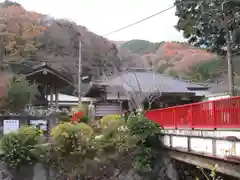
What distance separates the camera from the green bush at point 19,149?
42.4 ft

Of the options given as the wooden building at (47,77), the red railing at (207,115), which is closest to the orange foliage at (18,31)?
the wooden building at (47,77)

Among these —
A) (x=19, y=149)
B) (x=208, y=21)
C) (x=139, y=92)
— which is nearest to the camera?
(x=19, y=149)

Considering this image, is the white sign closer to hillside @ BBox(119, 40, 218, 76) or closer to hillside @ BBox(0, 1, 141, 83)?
hillside @ BBox(0, 1, 141, 83)

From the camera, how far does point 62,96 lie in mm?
45688

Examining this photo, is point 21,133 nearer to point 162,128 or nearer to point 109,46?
point 162,128

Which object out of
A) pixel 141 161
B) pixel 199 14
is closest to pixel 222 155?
pixel 141 161

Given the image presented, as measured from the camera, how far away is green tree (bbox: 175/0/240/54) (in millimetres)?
19141

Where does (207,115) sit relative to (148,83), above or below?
below

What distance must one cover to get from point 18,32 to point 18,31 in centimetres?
20

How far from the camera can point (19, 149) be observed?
12953 millimetres

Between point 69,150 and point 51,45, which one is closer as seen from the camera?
point 69,150

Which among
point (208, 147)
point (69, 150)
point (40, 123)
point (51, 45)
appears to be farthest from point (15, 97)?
point (51, 45)

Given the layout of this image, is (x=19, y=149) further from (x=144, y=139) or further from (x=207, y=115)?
(x=207, y=115)

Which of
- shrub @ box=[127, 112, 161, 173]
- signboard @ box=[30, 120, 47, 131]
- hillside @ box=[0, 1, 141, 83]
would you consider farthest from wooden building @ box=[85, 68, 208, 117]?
hillside @ box=[0, 1, 141, 83]
